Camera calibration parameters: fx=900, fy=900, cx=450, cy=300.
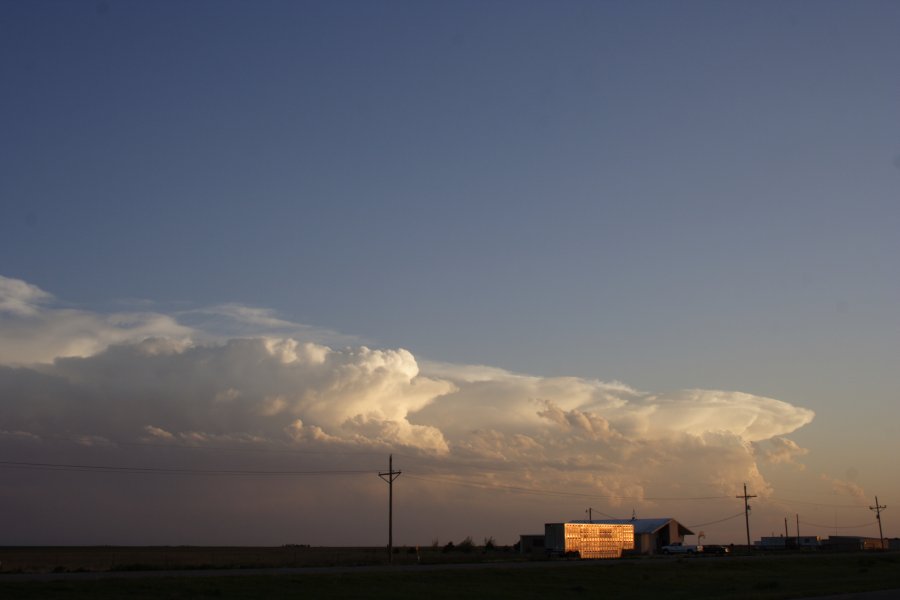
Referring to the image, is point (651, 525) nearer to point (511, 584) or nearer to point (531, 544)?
point (531, 544)

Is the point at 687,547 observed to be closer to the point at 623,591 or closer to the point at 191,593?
the point at 623,591

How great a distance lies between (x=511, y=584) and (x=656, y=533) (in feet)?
312

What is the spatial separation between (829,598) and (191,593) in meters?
32.7

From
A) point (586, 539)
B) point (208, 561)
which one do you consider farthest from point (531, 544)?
point (208, 561)

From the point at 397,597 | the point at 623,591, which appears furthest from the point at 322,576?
the point at 623,591

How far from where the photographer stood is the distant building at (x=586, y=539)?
11375 cm

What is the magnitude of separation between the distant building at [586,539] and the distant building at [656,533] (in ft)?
39.4

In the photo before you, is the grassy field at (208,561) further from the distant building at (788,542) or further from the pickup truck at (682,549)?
the distant building at (788,542)

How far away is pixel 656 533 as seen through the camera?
487 feet

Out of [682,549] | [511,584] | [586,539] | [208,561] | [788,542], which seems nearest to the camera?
[511,584]

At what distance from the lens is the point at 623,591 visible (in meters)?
61.3

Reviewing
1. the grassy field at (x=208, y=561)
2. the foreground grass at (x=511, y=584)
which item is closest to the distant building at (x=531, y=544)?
the grassy field at (x=208, y=561)

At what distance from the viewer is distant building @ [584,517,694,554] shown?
139 metres

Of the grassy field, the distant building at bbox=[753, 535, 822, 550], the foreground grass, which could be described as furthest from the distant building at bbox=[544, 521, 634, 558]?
the distant building at bbox=[753, 535, 822, 550]
